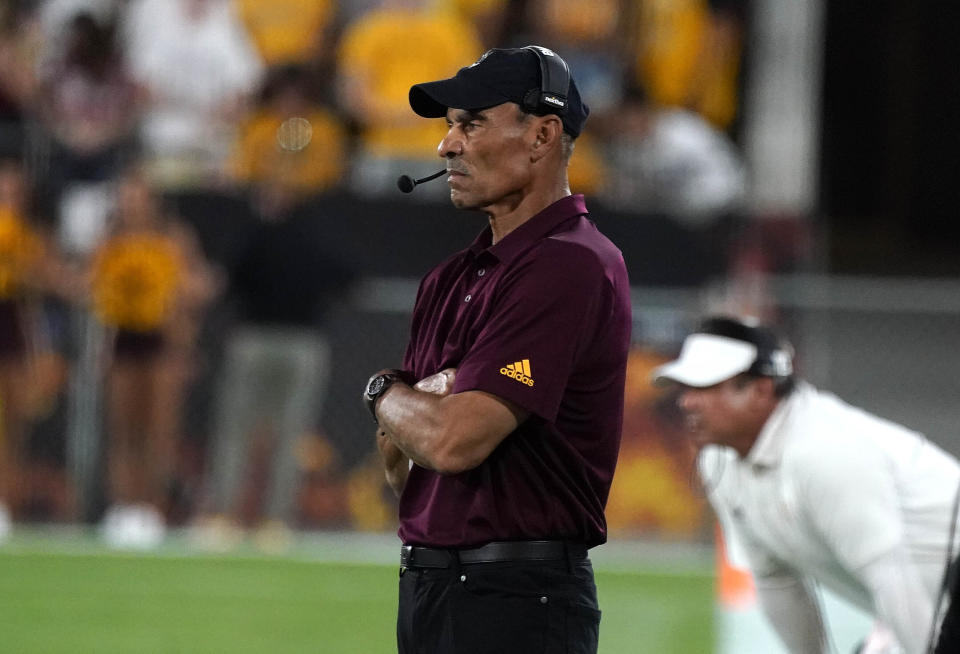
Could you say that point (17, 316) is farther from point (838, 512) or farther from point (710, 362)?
point (838, 512)

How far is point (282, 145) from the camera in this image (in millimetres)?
12188

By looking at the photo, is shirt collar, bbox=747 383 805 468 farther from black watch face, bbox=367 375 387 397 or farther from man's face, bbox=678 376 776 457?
black watch face, bbox=367 375 387 397

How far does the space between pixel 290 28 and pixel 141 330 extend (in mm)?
3629

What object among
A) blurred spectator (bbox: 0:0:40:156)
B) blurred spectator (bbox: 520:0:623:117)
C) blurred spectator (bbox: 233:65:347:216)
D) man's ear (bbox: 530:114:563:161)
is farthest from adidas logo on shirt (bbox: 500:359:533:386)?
blurred spectator (bbox: 520:0:623:117)

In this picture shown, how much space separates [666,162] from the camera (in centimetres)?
1327

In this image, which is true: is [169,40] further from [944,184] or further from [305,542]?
[944,184]

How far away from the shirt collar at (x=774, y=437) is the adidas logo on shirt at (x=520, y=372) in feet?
6.47

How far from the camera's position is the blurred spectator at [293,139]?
12008mm

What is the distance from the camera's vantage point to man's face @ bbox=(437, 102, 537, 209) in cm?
348

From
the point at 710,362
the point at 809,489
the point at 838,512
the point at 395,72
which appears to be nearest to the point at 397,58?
the point at 395,72

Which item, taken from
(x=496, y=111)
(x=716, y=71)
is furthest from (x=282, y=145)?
(x=496, y=111)

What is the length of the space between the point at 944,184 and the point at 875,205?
29.1 inches

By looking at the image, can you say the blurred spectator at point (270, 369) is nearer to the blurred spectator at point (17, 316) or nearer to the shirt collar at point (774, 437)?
the blurred spectator at point (17, 316)

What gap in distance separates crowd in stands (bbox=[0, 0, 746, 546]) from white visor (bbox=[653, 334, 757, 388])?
20.1 ft
